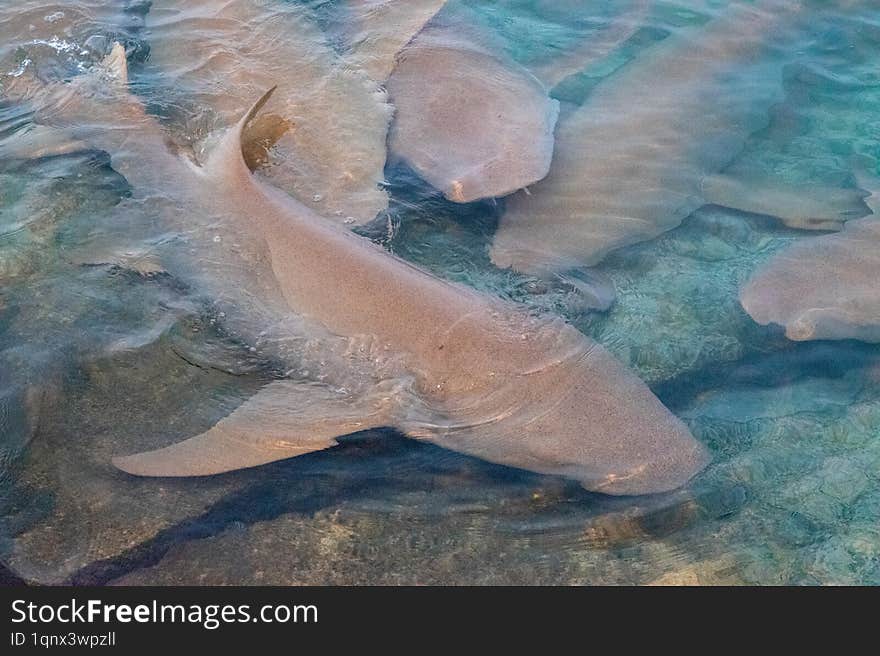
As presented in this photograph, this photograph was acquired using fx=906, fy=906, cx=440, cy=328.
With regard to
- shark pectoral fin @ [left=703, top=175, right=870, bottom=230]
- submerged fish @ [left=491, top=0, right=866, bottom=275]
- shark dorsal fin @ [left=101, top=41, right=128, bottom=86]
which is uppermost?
shark dorsal fin @ [left=101, top=41, right=128, bottom=86]

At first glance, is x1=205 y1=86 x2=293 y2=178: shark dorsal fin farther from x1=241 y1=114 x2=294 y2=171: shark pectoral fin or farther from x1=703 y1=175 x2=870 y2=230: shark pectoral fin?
x1=703 y1=175 x2=870 y2=230: shark pectoral fin

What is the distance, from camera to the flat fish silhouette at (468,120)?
506cm

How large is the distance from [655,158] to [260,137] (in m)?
2.40

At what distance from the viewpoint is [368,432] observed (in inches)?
151

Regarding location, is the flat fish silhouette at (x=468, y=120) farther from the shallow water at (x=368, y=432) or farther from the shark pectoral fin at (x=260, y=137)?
the shark pectoral fin at (x=260, y=137)

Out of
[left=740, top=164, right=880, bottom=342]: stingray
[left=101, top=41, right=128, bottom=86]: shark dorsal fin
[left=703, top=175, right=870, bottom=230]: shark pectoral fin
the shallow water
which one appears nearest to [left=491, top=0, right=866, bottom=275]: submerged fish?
[left=703, top=175, right=870, bottom=230]: shark pectoral fin

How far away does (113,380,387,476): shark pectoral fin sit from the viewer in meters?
3.47

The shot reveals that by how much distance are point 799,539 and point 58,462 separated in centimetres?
293

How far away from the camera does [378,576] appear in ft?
10.8

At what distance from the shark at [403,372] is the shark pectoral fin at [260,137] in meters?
0.10

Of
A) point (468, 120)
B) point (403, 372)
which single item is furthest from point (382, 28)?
point (403, 372)

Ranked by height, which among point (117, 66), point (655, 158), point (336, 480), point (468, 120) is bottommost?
point (336, 480)

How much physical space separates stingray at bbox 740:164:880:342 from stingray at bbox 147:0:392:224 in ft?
6.83

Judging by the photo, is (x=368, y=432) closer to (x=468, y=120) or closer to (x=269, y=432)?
(x=269, y=432)
